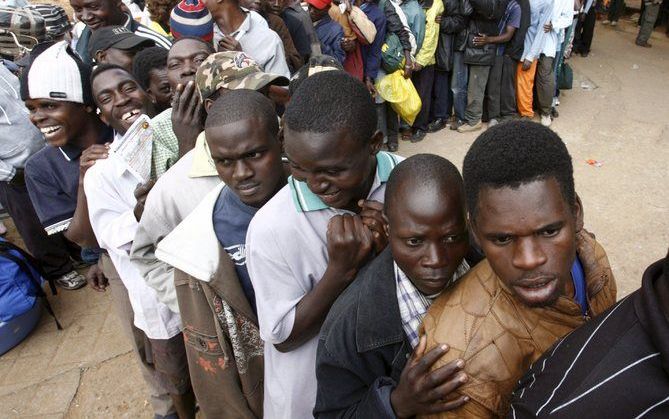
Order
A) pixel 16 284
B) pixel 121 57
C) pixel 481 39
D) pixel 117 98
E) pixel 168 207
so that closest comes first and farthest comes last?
pixel 168 207
pixel 117 98
pixel 121 57
pixel 16 284
pixel 481 39

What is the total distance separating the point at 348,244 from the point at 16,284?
9.98 feet

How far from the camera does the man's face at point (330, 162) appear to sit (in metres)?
1.38

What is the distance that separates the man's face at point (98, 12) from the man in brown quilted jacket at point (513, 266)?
3555 millimetres

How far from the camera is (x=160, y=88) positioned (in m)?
2.81

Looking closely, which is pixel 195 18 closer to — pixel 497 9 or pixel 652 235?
pixel 497 9

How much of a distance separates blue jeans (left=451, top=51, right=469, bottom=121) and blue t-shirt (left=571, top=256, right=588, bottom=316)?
4945mm

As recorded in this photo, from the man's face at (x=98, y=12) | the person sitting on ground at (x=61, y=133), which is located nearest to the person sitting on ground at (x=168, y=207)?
the person sitting on ground at (x=61, y=133)

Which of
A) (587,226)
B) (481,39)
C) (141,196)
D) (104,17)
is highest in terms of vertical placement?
(104,17)

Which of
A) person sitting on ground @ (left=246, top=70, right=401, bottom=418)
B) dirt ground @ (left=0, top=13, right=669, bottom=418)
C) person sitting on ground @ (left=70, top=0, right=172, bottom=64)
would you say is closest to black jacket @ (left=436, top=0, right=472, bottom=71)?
dirt ground @ (left=0, top=13, right=669, bottom=418)

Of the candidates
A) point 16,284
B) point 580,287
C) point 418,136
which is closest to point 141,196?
point 580,287

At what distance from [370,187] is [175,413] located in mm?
1881

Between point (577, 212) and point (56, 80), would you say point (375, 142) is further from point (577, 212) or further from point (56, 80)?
point (56, 80)

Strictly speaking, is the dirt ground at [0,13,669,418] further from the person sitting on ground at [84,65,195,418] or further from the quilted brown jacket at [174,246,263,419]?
the quilted brown jacket at [174,246,263,419]

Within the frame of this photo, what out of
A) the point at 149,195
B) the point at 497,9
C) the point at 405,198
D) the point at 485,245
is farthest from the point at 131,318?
the point at 497,9
